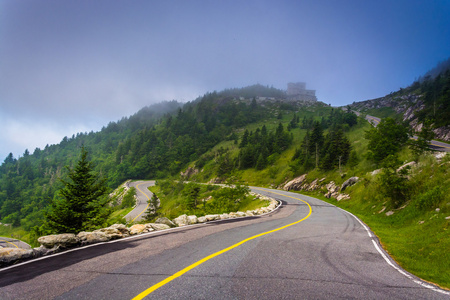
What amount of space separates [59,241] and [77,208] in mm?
7539

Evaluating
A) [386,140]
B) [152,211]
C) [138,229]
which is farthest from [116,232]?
[152,211]

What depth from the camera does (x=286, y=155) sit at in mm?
71188

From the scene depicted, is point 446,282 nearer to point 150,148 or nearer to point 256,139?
point 256,139

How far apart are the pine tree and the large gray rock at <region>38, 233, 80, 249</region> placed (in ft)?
20.7

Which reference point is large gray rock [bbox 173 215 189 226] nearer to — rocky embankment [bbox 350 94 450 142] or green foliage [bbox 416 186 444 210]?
green foliage [bbox 416 186 444 210]

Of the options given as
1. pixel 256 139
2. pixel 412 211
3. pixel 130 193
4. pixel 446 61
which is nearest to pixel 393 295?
pixel 412 211

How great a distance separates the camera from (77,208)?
13.0 meters

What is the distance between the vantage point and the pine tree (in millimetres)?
12301

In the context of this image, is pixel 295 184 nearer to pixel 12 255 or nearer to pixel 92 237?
pixel 92 237

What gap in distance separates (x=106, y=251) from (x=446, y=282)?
946 centimetres

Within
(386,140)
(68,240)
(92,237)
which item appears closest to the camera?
(68,240)

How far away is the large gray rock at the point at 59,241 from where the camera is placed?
6.45m

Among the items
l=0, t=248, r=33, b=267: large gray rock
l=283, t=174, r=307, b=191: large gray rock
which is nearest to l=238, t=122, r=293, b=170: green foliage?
l=283, t=174, r=307, b=191: large gray rock

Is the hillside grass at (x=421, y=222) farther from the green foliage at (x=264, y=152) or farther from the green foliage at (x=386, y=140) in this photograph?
the green foliage at (x=264, y=152)
